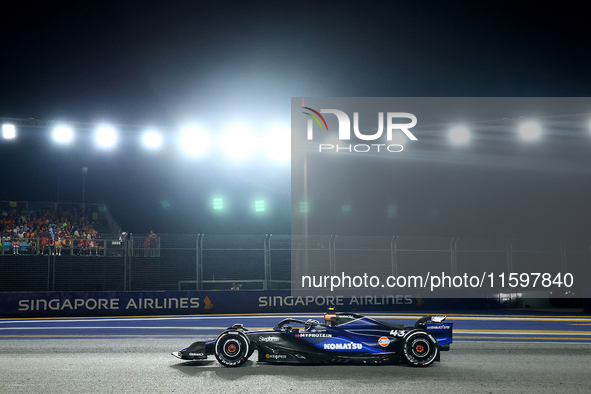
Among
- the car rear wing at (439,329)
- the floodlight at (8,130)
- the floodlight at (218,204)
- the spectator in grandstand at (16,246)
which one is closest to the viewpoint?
the car rear wing at (439,329)

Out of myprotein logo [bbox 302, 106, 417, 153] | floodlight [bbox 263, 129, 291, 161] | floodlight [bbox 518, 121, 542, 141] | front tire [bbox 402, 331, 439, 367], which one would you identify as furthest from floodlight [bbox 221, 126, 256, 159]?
front tire [bbox 402, 331, 439, 367]

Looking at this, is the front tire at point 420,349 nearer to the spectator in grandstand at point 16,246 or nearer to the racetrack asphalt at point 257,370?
the racetrack asphalt at point 257,370

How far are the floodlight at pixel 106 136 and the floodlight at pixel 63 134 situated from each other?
1.12m

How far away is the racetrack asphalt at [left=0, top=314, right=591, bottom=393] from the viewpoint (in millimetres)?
6578

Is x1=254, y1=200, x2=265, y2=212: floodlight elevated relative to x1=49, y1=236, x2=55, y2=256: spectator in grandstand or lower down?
elevated

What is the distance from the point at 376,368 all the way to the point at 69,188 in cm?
2843

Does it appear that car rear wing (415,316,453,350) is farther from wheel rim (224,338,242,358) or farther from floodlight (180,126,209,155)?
floodlight (180,126,209,155)

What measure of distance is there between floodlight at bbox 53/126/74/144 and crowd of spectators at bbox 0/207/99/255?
4413 mm

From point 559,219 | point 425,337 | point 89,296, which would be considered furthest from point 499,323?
point 559,219

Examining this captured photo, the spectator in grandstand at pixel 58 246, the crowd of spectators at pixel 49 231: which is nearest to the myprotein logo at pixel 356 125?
the crowd of spectators at pixel 49 231

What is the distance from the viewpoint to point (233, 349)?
790 centimetres

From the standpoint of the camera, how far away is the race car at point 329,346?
7.86 meters

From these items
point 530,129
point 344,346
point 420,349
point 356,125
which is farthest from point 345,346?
point 530,129

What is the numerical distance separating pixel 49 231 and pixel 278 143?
1192 centimetres
